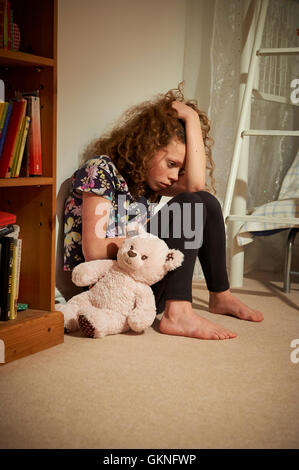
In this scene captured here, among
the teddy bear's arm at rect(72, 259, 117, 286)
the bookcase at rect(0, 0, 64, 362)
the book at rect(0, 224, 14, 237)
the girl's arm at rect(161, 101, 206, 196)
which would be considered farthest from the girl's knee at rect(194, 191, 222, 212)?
the book at rect(0, 224, 14, 237)

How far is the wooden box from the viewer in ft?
4.05

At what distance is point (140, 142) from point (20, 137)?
0.47 meters

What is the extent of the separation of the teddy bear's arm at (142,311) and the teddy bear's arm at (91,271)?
0.12 m

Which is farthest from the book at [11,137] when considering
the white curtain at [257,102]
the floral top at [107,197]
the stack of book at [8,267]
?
the white curtain at [257,102]

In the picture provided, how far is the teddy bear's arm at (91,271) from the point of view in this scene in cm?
149

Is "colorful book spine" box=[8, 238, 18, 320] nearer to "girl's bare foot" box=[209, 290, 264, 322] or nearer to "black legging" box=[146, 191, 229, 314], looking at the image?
"black legging" box=[146, 191, 229, 314]

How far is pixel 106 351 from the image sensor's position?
1.34 meters

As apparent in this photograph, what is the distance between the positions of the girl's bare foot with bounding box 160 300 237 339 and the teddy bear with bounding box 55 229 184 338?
5 centimetres

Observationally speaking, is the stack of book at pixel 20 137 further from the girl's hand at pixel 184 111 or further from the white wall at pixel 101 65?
the girl's hand at pixel 184 111

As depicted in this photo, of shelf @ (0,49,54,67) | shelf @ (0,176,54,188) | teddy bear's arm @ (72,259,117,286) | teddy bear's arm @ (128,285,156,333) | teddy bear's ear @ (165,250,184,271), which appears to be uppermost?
shelf @ (0,49,54,67)

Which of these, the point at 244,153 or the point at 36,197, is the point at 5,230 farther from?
the point at 244,153

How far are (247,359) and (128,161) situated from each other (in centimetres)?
71

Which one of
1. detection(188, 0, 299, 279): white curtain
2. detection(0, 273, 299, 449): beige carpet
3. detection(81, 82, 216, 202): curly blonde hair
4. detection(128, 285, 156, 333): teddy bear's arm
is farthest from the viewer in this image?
detection(188, 0, 299, 279): white curtain
